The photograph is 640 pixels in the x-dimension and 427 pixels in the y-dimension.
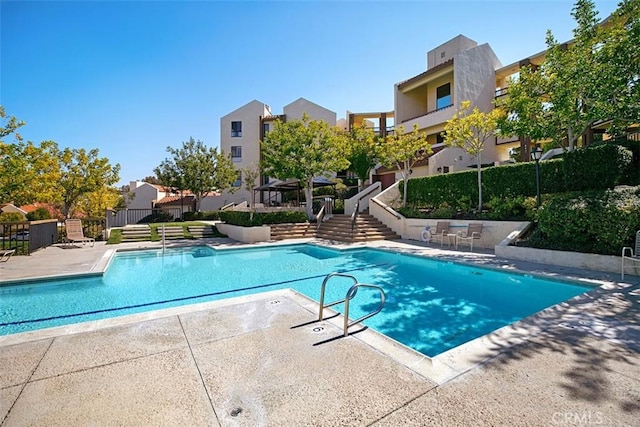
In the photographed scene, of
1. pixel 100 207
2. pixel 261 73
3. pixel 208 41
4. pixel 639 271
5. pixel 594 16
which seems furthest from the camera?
pixel 100 207

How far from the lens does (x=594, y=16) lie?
10422mm

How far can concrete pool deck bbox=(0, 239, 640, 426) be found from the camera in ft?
8.12

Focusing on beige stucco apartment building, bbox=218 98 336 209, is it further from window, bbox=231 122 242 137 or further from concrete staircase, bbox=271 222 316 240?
concrete staircase, bbox=271 222 316 240

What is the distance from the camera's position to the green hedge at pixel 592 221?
7.71 metres

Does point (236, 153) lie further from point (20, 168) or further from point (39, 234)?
point (39, 234)

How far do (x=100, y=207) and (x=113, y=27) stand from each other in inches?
669

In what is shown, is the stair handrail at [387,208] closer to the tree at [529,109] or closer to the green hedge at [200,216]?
the tree at [529,109]

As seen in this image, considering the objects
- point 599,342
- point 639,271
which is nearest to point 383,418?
point 599,342

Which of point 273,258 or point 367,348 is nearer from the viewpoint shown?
point 367,348

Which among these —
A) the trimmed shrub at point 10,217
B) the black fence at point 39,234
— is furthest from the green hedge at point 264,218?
the trimmed shrub at point 10,217

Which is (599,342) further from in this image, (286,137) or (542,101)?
(286,137)

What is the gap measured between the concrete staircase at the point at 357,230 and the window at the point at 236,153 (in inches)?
827

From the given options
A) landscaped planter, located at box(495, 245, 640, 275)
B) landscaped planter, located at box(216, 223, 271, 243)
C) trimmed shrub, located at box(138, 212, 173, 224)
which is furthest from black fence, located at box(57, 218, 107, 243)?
landscaped planter, located at box(495, 245, 640, 275)

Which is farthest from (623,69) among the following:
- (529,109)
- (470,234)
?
(470,234)
